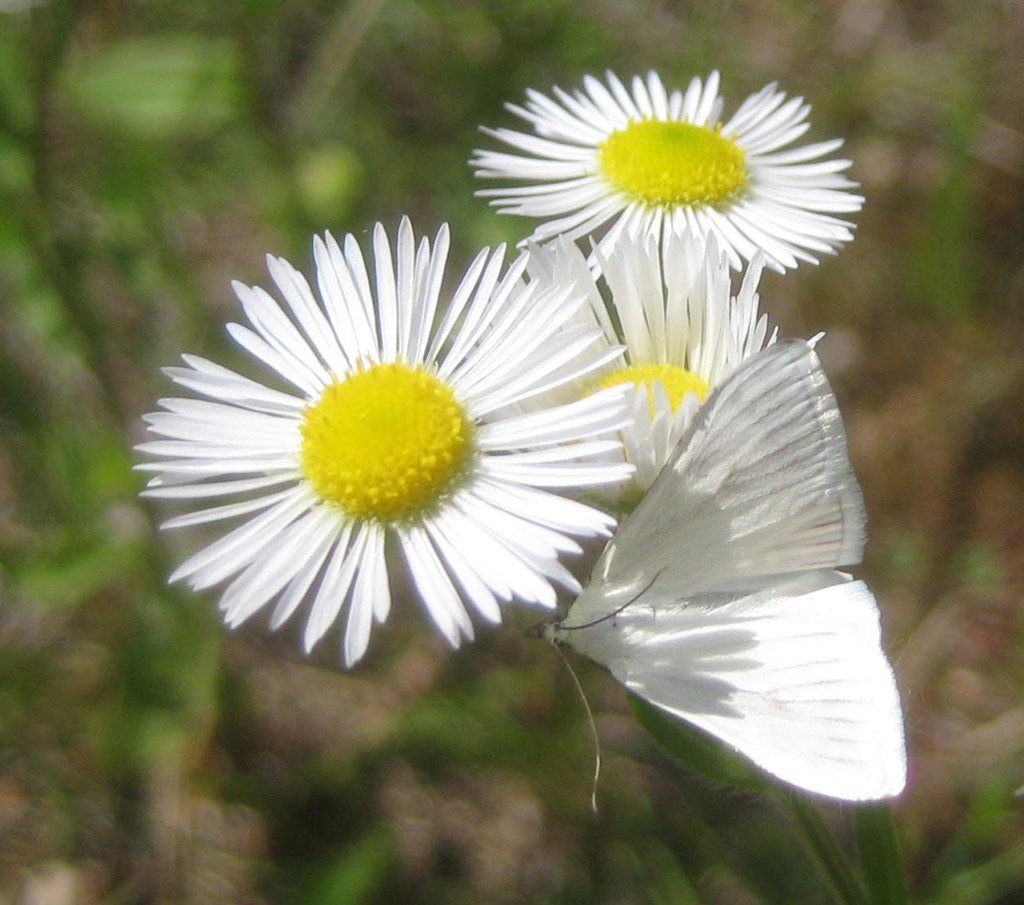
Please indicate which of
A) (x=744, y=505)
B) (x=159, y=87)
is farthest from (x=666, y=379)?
(x=159, y=87)

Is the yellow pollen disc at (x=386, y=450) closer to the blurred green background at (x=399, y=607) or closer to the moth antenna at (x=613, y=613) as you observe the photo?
the moth antenna at (x=613, y=613)

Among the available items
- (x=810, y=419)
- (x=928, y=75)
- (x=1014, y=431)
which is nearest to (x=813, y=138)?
(x=928, y=75)

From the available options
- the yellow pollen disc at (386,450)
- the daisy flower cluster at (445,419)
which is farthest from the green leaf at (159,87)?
the yellow pollen disc at (386,450)

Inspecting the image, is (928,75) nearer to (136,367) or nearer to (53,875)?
(136,367)

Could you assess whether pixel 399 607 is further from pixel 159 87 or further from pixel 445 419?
pixel 159 87

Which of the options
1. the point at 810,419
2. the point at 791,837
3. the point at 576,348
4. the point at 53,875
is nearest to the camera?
the point at 810,419

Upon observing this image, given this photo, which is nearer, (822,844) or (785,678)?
(785,678)
